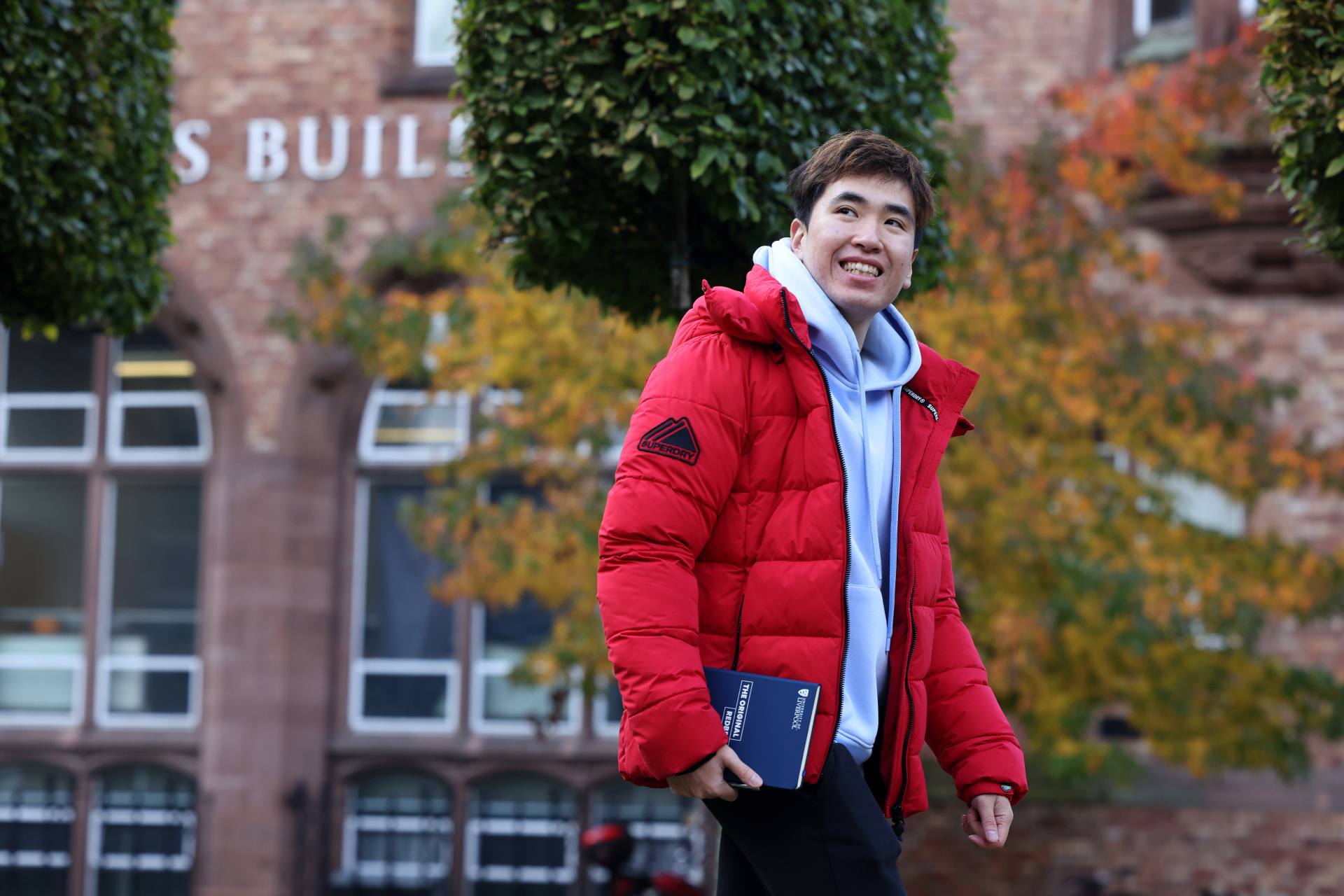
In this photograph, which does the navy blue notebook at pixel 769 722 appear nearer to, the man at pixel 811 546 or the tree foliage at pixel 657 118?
the man at pixel 811 546

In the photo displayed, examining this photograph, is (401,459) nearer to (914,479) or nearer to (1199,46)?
(1199,46)

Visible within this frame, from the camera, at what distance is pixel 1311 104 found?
4.12m

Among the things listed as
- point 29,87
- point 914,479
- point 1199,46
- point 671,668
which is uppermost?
point 1199,46

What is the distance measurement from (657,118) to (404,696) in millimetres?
9675

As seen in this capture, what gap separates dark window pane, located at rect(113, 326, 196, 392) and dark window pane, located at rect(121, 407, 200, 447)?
175mm

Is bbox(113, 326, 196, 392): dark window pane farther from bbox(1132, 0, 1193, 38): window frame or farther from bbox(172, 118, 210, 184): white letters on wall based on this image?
bbox(1132, 0, 1193, 38): window frame

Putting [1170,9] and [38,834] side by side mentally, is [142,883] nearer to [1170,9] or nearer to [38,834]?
[38,834]

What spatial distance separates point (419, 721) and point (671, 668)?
1091 cm

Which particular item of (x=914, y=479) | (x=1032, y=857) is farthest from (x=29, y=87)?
(x=1032, y=857)

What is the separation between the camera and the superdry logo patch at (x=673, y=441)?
270 cm

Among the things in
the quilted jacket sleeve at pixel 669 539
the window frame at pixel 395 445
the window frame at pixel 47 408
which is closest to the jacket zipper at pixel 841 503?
the quilted jacket sleeve at pixel 669 539

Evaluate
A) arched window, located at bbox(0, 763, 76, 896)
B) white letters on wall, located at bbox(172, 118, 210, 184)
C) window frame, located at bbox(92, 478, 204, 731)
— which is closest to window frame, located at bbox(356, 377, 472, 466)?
window frame, located at bbox(92, 478, 204, 731)

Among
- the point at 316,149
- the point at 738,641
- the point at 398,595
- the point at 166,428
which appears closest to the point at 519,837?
the point at 398,595

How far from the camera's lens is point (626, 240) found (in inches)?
181
